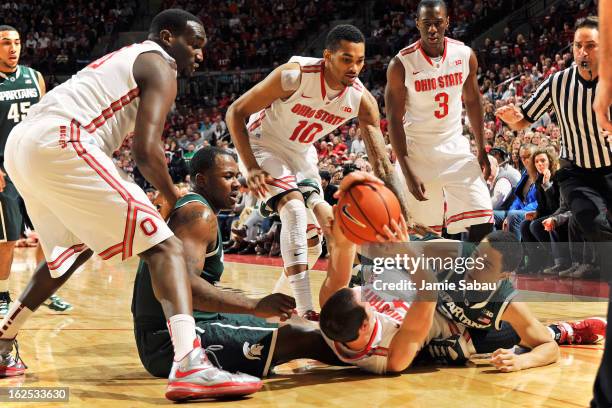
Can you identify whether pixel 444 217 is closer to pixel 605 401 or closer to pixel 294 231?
pixel 294 231

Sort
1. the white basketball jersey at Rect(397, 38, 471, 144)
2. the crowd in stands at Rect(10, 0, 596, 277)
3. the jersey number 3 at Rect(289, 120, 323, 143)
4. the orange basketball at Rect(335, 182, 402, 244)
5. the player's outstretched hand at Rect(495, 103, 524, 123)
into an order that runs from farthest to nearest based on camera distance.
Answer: the crowd in stands at Rect(10, 0, 596, 277)
the white basketball jersey at Rect(397, 38, 471, 144)
the player's outstretched hand at Rect(495, 103, 524, 123)
the jersey number 3 at Rect(289, 120, 323, 143)
the orange basketball at Rect(335, 182, 402, 244)

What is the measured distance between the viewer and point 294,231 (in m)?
4.74

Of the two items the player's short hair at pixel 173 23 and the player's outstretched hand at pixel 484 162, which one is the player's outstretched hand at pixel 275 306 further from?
the player's outstretched hand at pixel 484 162

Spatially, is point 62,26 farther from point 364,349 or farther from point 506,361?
point 506,361

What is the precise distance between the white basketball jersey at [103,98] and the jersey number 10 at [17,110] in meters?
2.59

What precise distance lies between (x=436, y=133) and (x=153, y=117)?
2.76 m

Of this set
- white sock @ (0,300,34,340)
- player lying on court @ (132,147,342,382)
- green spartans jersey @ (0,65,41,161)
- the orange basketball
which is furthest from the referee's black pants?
green spartans jersey @ (0,65,41,161)

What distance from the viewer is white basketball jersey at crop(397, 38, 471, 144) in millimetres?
5613

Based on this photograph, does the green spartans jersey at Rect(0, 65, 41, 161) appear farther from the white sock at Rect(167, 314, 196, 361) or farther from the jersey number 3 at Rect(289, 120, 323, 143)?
the white sock at Rect(167, 314, 196, 361)

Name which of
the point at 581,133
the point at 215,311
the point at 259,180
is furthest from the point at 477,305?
the point at 581,133

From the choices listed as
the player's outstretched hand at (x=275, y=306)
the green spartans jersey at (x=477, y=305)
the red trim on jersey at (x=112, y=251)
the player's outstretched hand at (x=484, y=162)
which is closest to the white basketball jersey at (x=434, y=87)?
the player's outstretched hand at (x=484, y=162)

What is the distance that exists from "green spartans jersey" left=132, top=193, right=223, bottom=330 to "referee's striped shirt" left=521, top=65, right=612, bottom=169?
2662 mm

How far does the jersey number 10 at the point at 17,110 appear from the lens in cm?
605

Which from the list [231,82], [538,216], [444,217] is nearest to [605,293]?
[538,216]
